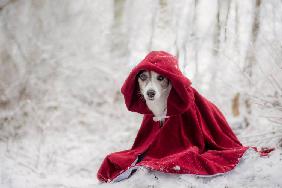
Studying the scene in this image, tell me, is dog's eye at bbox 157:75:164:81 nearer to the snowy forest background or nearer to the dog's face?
the dog's face

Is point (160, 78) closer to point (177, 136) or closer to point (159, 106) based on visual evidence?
point (159, 106)

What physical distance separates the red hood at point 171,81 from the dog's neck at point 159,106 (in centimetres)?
9

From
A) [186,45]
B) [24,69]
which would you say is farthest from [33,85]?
Answer: [186,45]

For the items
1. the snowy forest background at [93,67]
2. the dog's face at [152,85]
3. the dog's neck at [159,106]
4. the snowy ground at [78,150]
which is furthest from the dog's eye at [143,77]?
the snowy forest background at [93,67]

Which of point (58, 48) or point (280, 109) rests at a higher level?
point (58, 48)

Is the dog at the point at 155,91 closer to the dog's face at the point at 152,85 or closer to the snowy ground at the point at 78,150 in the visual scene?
the dog's face at the point at 152,85

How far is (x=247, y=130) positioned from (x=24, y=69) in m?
3.17

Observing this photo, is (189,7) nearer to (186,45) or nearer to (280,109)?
(186,45)

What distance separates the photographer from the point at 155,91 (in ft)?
7.68

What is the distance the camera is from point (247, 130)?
4406 millimetres

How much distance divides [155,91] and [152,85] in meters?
0.05

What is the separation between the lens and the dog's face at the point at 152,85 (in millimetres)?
2348

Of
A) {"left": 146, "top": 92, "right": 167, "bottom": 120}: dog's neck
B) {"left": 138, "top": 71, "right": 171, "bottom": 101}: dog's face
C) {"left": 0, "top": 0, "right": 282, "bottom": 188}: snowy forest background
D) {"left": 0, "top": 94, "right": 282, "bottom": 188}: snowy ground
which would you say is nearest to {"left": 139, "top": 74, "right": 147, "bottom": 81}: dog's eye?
{"left": 138, "top": 71, "right": 171, "bottom": 101}: dog's face

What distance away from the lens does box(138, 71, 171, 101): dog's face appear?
235 centimetres
